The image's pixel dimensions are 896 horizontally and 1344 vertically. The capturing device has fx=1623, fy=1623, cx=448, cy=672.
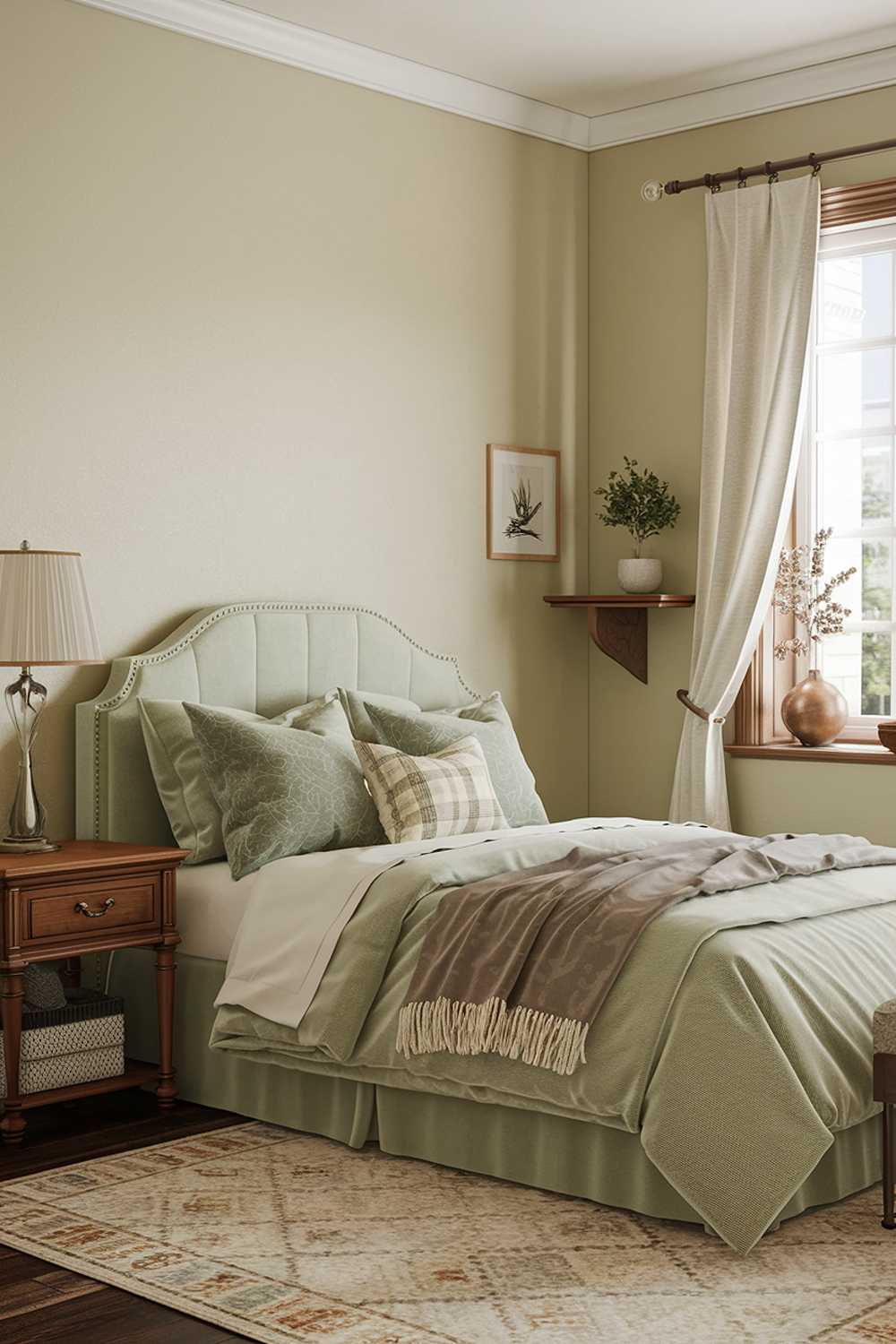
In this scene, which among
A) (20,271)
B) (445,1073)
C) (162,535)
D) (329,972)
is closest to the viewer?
(445,1073)

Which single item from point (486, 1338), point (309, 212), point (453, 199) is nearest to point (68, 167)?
point (309, 212)

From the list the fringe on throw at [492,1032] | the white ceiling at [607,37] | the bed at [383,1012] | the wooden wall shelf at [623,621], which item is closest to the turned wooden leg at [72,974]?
the bed at [383,1012]

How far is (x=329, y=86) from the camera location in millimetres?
5000

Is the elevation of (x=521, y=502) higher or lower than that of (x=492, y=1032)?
higher

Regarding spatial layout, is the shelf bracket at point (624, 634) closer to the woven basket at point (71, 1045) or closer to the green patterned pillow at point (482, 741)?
the green patterned pillow at point (482, 741)

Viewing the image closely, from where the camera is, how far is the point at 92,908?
153 inches

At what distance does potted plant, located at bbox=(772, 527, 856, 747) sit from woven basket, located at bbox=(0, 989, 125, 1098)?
93.2 inches

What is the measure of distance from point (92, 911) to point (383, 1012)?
0.79 metres

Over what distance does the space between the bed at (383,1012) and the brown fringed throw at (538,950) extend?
0.08 meters

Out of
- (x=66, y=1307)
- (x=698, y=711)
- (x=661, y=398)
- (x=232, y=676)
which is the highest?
(x=661, y=398)

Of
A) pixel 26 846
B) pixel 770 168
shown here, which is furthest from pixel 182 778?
pixel 770 168

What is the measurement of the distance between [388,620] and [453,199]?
1.44 m

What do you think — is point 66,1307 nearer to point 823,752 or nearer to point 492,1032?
point 492,1032

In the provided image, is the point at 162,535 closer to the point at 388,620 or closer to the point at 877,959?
the point at 388,620
